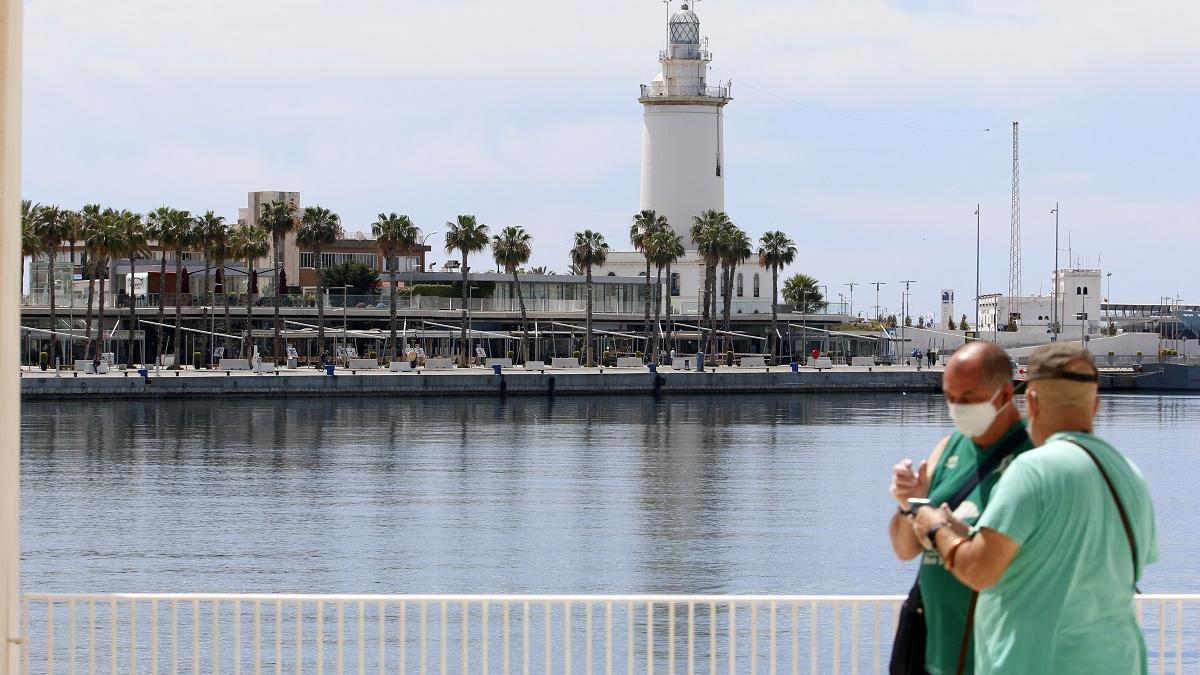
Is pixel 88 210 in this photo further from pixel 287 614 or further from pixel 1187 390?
pixel 1187 390

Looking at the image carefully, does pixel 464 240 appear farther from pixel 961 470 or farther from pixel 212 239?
pixel 961 470

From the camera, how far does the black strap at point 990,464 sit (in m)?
4.69

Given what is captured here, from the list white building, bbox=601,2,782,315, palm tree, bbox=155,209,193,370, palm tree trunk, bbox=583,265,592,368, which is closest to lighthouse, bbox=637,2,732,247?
white building, bbox=601,2,782,315

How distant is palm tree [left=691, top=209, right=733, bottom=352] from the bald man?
274 feet

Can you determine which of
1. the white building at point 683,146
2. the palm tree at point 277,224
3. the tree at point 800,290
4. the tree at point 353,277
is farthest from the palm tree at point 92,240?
the tree at point 800,290

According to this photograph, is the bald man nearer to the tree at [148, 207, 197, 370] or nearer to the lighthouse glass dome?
the tree at [148, 207, 197, 370]

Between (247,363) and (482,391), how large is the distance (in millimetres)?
13362

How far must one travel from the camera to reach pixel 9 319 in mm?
6656

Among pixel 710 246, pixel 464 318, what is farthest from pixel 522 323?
pixel 710 246

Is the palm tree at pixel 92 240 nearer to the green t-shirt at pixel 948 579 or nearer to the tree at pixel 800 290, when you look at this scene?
the tree at pixel 800 290

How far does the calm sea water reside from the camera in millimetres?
27141

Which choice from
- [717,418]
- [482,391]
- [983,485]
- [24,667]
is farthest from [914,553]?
[482,391]

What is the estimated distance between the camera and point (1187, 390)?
332ft

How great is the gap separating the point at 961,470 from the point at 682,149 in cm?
9192
